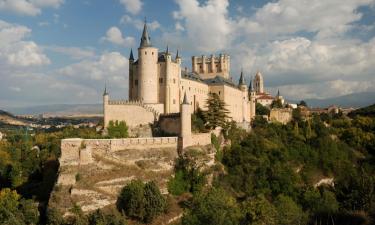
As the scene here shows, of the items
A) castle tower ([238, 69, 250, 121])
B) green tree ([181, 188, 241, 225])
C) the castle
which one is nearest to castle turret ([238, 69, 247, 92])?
castle tower ([238, 69, 250, 121])

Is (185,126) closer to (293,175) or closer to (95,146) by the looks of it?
(95,146)

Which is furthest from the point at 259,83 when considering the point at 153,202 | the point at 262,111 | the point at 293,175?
the point at 153,202

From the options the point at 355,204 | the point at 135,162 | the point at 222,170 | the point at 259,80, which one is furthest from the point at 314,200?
the point at 259,80

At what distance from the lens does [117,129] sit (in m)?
44.7

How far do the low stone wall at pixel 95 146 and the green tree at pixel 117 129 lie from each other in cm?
468

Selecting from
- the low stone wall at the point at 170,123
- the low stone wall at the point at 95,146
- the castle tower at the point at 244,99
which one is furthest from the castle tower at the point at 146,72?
the castle tower at the point at 244,99

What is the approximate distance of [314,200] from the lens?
4266 cm

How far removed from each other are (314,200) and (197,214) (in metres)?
15.8

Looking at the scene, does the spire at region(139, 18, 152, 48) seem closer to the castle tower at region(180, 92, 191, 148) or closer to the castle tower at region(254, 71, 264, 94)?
the castle tower at region(180, 92, 191, 148)

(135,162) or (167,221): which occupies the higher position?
(135,162)

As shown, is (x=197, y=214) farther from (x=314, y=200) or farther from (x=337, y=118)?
(x=337, y=118)

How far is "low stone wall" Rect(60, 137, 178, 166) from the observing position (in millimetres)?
35625

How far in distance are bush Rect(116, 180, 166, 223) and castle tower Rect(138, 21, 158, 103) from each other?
13543 mm

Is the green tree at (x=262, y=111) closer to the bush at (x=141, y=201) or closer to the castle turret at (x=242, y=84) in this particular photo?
the castle turret at (x=242, y=84)
